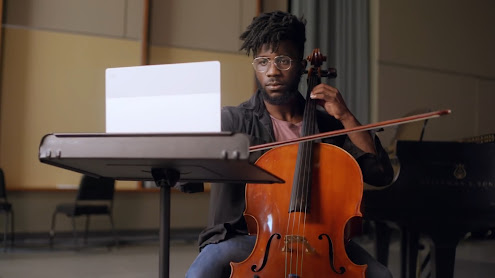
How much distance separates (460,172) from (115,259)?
2.66 meters

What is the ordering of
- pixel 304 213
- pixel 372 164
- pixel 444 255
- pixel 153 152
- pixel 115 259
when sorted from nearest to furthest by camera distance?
pixel 153 152, pixel 304 213, pixel 372 164, pixel 444 255, pixel 115 259

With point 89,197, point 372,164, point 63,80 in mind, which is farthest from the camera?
point 63,80

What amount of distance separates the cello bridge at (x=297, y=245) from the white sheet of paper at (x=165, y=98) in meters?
0.39

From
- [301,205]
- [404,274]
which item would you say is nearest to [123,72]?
[301,205]

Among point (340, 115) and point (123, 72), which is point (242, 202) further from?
point (123, 72)

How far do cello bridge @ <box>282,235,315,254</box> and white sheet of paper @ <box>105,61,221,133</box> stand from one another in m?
0.39

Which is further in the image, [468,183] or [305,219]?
[468,183]

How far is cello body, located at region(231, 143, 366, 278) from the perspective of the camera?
3.88 ft

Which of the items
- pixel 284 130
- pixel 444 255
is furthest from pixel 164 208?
pixel 444 255

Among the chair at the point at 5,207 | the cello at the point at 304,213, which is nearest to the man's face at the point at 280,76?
the cello at the point at 304,213

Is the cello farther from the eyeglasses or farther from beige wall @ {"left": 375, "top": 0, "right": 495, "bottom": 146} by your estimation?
beige wall @ {"left": 375, "top": 0, "right": 495, "bottom": 146}

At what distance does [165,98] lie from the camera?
3.21ft

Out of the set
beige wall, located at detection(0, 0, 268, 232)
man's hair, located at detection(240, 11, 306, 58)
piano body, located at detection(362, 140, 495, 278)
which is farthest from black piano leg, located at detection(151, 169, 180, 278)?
beige wall, located at detection(0, 0, 268, 232)

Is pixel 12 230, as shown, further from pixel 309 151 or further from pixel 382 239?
pixel 309 151
